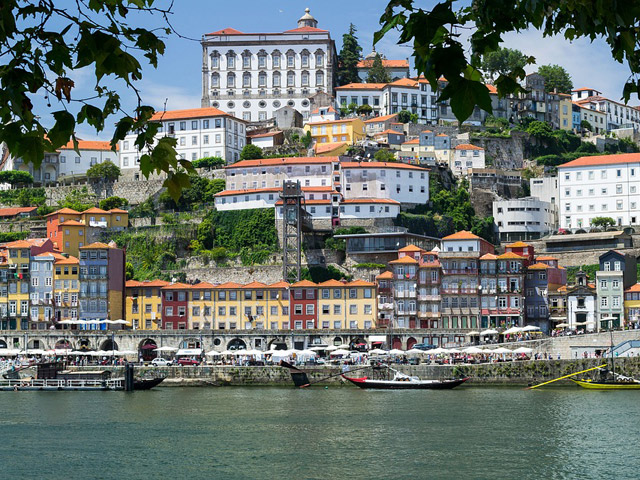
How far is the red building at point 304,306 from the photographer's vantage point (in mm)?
67938

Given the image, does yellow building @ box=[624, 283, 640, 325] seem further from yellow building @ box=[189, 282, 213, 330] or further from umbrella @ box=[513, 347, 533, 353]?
yellow building @ box=[189, 282, 213, 330]

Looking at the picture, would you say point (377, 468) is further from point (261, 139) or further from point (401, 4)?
point (261, 139)

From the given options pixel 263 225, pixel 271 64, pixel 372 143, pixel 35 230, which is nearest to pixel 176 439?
pixel 263 225

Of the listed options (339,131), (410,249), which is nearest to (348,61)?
(339,131)

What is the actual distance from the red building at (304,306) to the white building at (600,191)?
29.8 meters

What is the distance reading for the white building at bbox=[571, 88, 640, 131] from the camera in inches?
4582

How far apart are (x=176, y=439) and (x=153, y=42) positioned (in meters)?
30.3

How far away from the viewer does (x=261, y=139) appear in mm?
98750

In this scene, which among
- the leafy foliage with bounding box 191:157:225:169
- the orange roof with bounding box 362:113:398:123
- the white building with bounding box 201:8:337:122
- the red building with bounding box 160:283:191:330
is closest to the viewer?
the red building with bounding box 160:283:191:330

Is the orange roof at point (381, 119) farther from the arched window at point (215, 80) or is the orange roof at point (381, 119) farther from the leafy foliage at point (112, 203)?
the leafy foliage at point (112, 203)

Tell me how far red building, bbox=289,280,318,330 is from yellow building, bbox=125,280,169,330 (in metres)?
9.86

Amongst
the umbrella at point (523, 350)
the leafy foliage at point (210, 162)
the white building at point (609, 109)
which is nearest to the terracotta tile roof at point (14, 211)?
the leafy foliage at point (210, 162)

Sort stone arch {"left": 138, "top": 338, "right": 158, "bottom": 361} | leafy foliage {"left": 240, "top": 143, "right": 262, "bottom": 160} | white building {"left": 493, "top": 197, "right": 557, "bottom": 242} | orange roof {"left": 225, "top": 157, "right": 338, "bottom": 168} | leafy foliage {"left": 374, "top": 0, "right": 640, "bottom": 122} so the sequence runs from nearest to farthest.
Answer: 1. leafy foliage {"left": 374, "top": 0, "right": 640, "bottom": 122}
2. stone arch {"left": 138, "top": 338, "right": 158, "bottom": 361}
3. white building {"left": 493, "top": 197, "right": 557, "bottom": 242}
4. orange roof {"left": 225, "top": 157, "right": 338, "bottom": 168}
5. leafy foliage {"left": 240, "top": 143, "right": 262, "bottom": 160}

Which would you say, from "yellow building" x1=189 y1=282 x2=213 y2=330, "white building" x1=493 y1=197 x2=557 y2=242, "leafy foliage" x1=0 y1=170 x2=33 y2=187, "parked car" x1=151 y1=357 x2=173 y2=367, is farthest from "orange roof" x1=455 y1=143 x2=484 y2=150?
"leafy foliage" x1=0 y1=170 x2=33 y2=187
